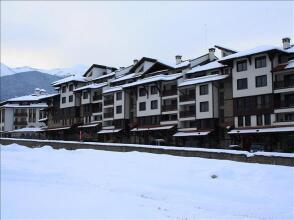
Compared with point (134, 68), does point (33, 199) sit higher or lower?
lower

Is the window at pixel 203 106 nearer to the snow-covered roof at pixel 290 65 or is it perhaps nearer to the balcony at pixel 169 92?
the balcony at pixel 169 92

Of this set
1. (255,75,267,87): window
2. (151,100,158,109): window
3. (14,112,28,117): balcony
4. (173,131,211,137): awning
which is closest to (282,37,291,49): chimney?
(255,75,267,87): window

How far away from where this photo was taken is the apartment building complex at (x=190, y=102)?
49.3 metres

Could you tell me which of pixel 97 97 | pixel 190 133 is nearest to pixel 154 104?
pixel 190 133

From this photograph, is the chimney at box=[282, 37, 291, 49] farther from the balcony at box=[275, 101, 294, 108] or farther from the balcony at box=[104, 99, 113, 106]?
the balcony at box=[104, 99, 113, 106]

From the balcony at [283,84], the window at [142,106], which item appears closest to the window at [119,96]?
the window at [142,106]

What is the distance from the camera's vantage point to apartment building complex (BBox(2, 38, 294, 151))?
49.3 m

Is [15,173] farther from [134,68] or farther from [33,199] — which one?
[134,68]

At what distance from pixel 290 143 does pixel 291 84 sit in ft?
24.3

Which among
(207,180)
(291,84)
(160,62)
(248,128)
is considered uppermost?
(160,62)

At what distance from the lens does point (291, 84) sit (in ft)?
156

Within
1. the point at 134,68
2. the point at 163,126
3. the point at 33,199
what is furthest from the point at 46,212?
the point at 134,68

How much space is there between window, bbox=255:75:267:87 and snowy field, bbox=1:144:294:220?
18.0 meters

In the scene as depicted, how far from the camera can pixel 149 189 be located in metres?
26.2
